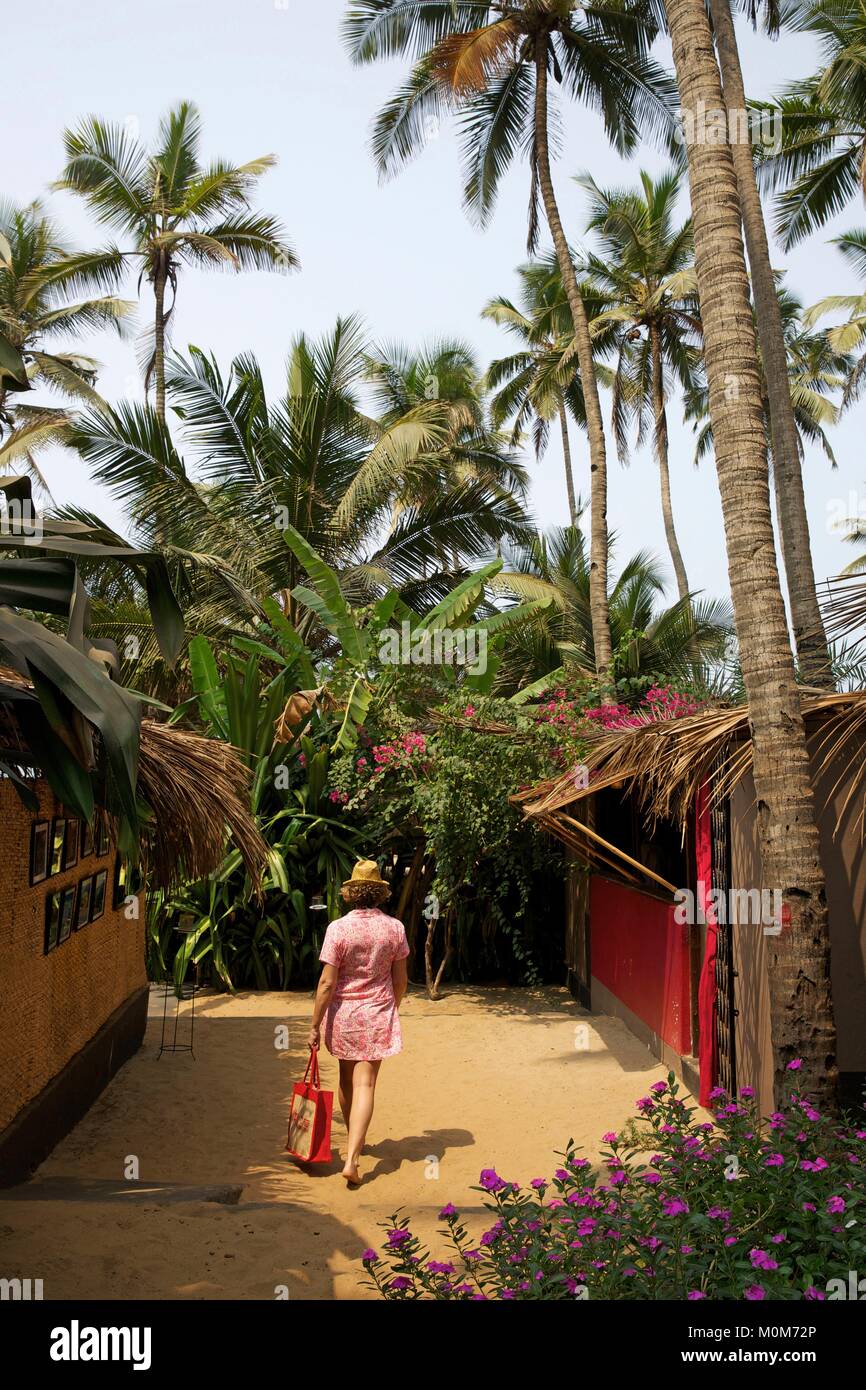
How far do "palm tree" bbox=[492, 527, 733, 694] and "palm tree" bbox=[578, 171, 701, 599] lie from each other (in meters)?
1.15

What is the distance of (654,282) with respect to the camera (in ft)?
85.7

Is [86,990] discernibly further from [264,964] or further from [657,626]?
[657,626]

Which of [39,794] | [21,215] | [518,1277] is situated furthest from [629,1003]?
[21,215]

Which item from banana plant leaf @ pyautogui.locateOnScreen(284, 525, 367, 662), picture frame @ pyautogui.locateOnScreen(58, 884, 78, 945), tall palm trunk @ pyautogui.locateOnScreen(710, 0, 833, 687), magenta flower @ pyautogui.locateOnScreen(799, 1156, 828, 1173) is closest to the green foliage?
banana plant leaf @ pyautogui.locateOnScreen(284, 525, 367, 662)

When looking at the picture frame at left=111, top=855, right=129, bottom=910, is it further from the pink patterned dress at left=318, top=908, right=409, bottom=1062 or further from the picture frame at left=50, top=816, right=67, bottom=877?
the pink patterned dress at left=318, top=908, right=409, bottom=1062

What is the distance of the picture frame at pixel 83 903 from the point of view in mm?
7246

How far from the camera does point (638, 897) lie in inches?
356

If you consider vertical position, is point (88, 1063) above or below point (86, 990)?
below

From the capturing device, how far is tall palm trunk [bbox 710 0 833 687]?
416 inches

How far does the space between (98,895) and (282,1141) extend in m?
2.21

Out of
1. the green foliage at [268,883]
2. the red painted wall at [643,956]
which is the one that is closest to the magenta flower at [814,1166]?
the red painted wall at [643,956]

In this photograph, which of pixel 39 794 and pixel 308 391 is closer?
pixel 39 794
